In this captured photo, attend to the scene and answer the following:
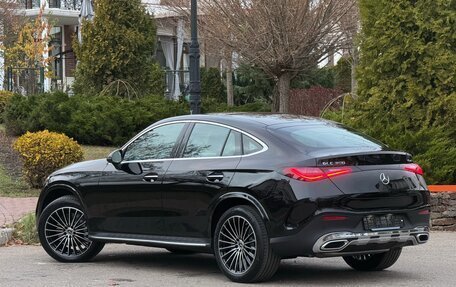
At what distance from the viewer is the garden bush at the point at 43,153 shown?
55.1 feet

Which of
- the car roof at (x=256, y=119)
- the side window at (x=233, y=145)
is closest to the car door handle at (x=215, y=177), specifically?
the side window at (x=233, y=145)

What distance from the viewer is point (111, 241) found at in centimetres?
1007

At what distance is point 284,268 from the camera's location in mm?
10000

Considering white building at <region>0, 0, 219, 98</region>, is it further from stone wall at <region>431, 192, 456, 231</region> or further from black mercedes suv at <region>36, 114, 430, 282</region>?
black mercedes suv at <region>36, 114, 430, 282</region>

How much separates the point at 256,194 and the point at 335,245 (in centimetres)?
88

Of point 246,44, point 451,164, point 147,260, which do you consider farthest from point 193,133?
point 246,44

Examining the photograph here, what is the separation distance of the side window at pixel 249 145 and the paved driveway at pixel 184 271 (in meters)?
1.28

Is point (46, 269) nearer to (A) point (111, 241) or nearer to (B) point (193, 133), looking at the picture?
(A) point (111, 241)

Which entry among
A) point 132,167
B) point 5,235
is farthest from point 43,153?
point 132,167

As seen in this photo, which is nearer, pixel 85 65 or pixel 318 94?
pixel 85 65

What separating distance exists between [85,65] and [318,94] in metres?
7.42

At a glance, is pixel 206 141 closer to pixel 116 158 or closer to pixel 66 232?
pixel 116 158

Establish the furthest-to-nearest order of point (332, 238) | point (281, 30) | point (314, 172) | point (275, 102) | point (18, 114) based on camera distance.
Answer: point (275, 102) → point (281, 30) → point (18, 114) → point (314, 172) → point (332, 238)

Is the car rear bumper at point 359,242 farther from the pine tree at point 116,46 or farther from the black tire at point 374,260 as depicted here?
the pine tree at point 116,46
